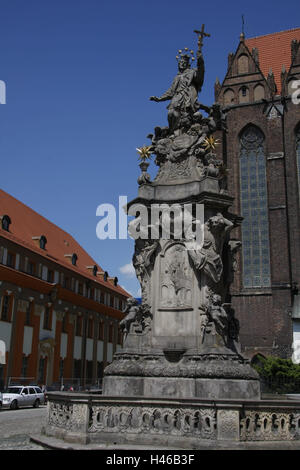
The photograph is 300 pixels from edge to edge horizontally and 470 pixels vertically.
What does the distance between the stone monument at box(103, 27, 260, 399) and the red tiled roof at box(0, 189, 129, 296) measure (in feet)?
75.5

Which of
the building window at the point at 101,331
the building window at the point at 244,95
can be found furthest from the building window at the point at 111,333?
the building window at the point at 244,95

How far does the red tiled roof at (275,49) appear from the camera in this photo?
1694 inches

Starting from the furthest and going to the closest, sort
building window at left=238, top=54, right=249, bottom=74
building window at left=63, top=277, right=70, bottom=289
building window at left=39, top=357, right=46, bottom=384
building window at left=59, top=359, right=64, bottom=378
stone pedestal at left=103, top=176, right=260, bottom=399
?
building window at left=238, top=54, right=249, bottom=74 < building window at left=63, top=277, right=70, bottom=289 < building window at left=59, top=359, right=64, bottom=378 < building window at left=39, top=357, right=46, bottom=384 < stone pedestal at left=103, top=176, right=260, bottom=399

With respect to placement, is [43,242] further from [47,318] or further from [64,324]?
[64,324]

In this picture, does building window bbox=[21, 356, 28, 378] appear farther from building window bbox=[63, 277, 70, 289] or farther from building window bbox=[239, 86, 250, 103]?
building window bbox=[239, 86, 250, 103]

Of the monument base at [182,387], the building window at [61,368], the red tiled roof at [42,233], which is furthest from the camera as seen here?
the building window at [61,368]

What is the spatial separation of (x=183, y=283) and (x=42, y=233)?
3408 centimetres

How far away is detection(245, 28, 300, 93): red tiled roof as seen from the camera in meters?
43.0

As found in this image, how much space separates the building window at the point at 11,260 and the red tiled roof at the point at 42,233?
103cm

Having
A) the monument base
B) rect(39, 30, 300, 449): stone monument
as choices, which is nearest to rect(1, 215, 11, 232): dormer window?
rect(39, 30, 300, 449): stone monument

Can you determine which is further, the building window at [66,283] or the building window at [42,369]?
the building window at [66,283]

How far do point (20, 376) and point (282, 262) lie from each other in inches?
749

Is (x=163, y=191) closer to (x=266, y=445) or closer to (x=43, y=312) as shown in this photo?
(x=266, y=445)

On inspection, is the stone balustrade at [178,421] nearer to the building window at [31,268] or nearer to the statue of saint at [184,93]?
the statue of saint at [184,93]
